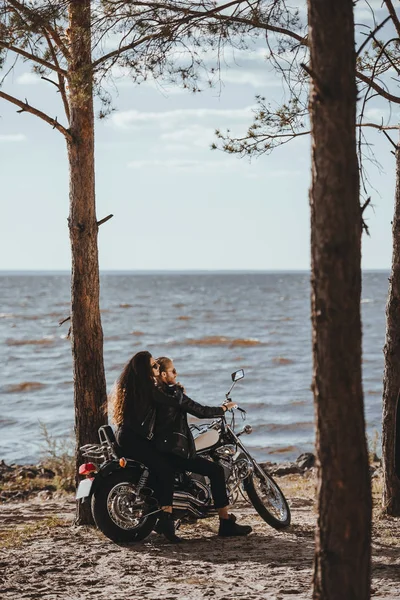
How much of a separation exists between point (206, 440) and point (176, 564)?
133 centimetres

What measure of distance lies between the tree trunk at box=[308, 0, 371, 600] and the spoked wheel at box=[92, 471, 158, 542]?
3.36m

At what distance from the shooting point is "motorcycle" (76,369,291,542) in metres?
7.32

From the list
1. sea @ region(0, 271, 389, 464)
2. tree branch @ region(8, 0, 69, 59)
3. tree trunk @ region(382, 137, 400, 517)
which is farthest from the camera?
sea @ region(0, 271, 389, 464)

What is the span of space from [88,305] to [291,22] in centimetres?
325

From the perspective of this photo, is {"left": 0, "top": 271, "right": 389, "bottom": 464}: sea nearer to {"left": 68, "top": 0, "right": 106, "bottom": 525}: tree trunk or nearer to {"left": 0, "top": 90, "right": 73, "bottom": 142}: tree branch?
{"left": 68, "top": 0, "right": 106, "bottom": 525}: tree trunk

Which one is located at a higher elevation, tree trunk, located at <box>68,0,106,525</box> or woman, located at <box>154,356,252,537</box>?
tree trunk, located at <box>68,0,106,525</box>

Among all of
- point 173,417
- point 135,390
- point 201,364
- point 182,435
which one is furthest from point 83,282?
point 201,364

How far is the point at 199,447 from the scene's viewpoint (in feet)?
25.3

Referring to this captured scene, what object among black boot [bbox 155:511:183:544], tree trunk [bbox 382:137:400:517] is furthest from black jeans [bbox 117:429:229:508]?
tree trunk [bbox 382:137:400:517]

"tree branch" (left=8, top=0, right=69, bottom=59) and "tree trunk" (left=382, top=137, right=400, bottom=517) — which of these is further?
"tree trunk" (left=382, top=137, right=400, bottom=517)

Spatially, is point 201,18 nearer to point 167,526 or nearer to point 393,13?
point 393,13

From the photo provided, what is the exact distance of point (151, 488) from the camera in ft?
24.3

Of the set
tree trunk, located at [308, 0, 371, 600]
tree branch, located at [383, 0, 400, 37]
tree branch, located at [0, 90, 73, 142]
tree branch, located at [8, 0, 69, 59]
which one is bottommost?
tree trunk, located at [308, 0, 371, 600]

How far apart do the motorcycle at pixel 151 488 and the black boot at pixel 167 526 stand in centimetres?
7
